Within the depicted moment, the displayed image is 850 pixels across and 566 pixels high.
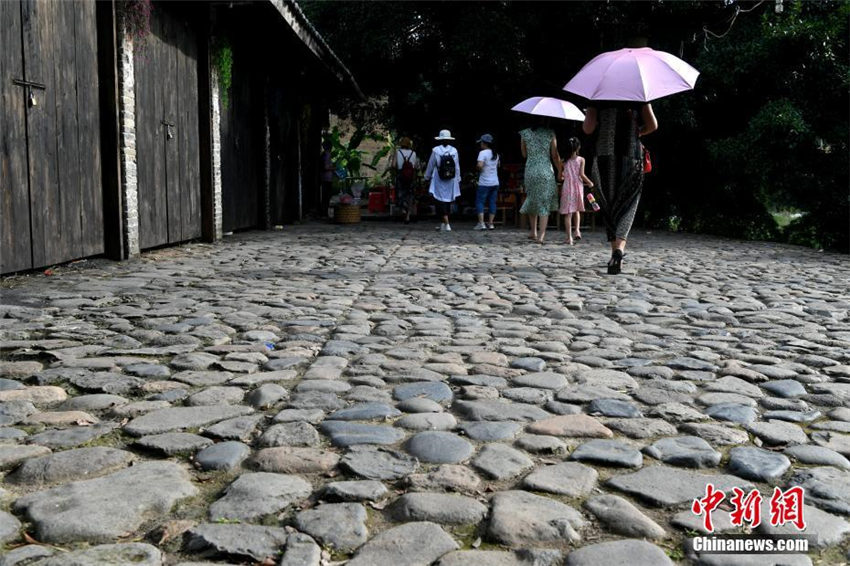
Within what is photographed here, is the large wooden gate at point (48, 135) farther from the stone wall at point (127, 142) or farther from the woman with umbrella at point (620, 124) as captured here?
the woman with umbrella at point (620, 124)

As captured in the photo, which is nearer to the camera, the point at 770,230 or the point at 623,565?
the point at 623,565

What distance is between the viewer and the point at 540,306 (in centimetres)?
616

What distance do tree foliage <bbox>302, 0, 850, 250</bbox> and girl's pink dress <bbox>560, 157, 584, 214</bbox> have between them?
152 inches

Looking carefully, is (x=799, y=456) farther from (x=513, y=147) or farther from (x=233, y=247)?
(x=513, y=147)

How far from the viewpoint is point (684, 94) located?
54.6ft

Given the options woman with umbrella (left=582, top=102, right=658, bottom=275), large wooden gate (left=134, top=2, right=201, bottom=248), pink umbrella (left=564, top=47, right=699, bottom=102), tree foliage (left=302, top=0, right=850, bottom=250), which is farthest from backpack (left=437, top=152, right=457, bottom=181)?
pink umbrella (left=564, top=47, right=699, bottom=102)

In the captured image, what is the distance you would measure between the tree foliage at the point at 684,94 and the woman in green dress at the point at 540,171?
4.10 meters

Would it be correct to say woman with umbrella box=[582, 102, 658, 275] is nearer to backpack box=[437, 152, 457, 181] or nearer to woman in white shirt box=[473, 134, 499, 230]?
woman in white shirt box=[473, 134, 499, 230]

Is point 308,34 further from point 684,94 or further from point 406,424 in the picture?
point 406,424

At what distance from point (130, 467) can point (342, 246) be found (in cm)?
911

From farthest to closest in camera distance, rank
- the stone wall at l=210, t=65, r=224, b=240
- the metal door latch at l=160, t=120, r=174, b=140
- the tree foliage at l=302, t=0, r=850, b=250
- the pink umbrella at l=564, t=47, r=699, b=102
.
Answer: the tree foliage at l=302, t=0, r=850, b=250
the stone wall at l=210, t=65, r=224, b=240
the metal door latch at l=160, t=120, r=174, b=140
the pink umbrella at l=564, t=47, r=699, b=102

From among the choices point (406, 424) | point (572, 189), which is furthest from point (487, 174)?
point (406, 424)

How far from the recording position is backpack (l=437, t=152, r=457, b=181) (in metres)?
16.1

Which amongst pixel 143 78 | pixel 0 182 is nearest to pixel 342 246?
pixel 143 78
